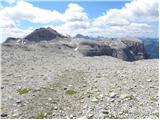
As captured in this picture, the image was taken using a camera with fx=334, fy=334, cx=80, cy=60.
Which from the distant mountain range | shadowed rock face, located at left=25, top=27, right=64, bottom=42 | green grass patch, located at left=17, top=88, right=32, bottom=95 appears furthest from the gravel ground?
shadowed rock face, located at left=25, top=27, right=64, bottom=42

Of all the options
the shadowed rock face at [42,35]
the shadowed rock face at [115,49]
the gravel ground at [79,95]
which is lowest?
the gravel ground at [79,95]

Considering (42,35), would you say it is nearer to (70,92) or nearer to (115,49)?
(115,49)

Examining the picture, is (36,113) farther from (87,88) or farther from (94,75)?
(94,75)

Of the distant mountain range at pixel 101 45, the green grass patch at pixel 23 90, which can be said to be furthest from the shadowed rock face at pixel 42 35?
the green grass patch at pixel 23 90

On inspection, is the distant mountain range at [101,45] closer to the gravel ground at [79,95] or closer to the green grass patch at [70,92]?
the gravel ground at [79,95]

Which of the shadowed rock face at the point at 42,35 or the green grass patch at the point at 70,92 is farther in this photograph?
the shadowed rock face at the point at 42,35

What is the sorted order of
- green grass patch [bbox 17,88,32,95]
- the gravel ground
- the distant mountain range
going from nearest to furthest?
the gravel ground
green grass patch [bbox 17,88,32,95]
the distant mountain range

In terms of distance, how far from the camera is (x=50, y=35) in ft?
525

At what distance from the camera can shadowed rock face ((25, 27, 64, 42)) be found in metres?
159

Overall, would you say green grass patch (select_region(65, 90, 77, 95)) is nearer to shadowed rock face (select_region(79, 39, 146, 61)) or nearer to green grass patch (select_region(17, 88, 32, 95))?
green grass patch (select_region(17, 88, 32, 95))

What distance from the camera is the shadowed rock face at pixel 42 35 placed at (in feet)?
522

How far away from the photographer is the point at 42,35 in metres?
162

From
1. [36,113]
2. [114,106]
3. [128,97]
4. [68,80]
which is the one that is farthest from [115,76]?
[36,113]

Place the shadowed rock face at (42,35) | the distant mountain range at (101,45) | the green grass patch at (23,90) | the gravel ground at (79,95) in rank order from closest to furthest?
the gravel ground at (79,95), the green grass patch at (23,90), the distant mountain range at (101,45), the shadowed rock face at (42,35)
